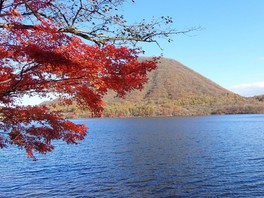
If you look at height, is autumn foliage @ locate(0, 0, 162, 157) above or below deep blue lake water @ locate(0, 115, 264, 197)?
above

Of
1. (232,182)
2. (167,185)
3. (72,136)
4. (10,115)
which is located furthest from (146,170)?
(10,115)

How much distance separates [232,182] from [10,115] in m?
15.8

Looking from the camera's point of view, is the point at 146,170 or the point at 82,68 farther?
the point at 146,170

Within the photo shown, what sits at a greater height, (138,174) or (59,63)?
(59,63)

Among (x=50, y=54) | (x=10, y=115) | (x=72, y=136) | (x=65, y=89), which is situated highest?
(x=50, y=54)

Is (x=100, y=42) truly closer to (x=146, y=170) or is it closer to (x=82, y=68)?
(x=82, y=68)

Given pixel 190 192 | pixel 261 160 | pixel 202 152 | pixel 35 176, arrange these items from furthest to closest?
pixel 202 152
pixel 261 160
pixel 35 176
pixel 190 192

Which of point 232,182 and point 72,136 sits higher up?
point 72,136

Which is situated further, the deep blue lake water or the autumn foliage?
the deep blue lake water

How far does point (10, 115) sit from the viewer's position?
38.1 feet

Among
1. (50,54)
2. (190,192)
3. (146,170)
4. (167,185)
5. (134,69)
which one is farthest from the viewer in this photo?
(146,170)

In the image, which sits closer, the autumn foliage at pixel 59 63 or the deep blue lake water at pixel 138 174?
the autumn foliage at pixel 59 63

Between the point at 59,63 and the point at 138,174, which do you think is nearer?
the point at 59,63

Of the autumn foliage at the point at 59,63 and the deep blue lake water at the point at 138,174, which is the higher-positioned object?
the autumn foliage at the point at 59,63
